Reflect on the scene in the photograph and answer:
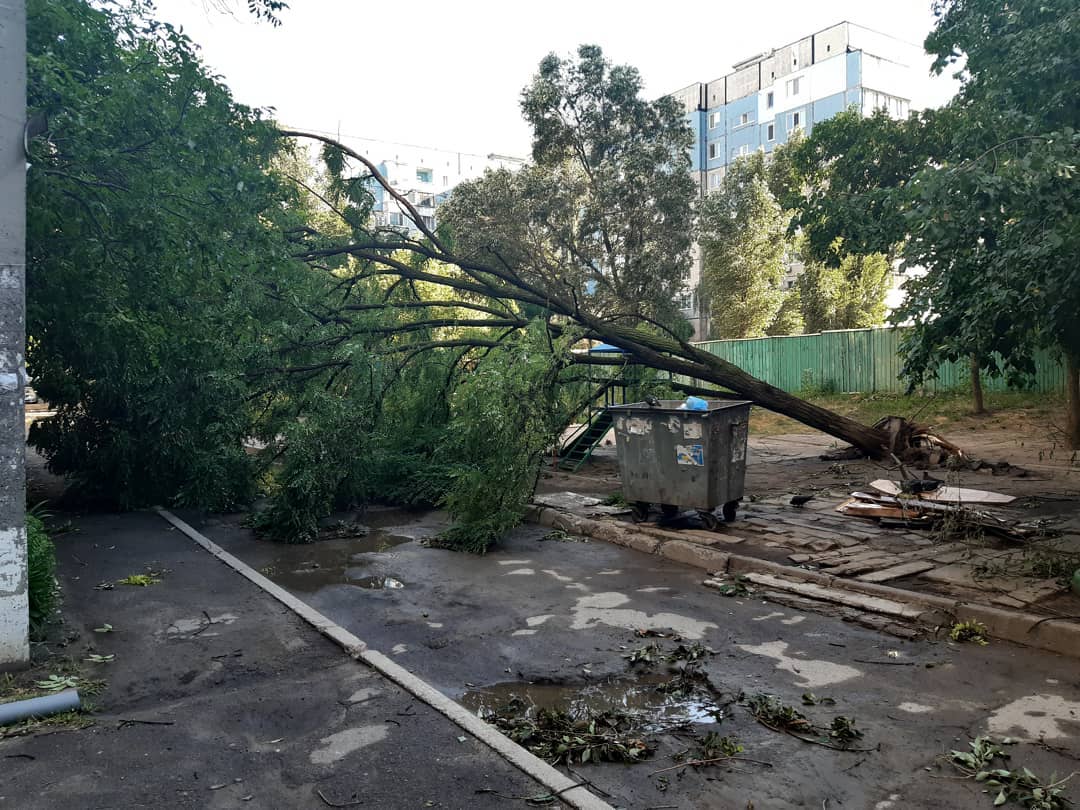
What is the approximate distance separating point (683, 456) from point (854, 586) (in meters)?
2.96

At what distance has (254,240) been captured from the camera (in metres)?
9.20

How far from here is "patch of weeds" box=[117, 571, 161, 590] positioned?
7.72 metres

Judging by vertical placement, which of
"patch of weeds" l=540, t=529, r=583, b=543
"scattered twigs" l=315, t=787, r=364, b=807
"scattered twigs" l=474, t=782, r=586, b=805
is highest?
"patch of weeds" l=540, t=529, r=583, b=543

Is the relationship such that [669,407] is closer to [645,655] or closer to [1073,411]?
[645,655]

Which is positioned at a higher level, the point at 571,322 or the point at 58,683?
the point at 571,322

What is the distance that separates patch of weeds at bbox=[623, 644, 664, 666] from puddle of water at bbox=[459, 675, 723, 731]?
245 millimetres

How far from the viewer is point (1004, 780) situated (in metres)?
3.68

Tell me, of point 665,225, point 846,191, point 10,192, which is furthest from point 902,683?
point 665,225

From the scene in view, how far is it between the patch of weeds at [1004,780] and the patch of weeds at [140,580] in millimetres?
6987

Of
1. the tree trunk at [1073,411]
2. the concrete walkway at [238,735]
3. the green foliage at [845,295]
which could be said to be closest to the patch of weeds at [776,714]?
the concrete walkway at [238,735]

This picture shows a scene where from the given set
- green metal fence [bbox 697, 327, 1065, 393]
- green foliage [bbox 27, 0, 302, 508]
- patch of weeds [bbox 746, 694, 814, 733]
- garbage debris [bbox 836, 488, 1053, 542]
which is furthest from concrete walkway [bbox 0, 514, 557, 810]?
green metal fence [bbox 697, 327, 1065, 393]

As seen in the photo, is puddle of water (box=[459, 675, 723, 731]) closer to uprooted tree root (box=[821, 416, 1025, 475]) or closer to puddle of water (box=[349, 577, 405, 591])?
puddle of water (box=[349, 577, 405, 591])

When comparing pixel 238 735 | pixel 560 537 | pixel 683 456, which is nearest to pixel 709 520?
pixel 683 456

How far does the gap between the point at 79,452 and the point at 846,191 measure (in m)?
13.5
